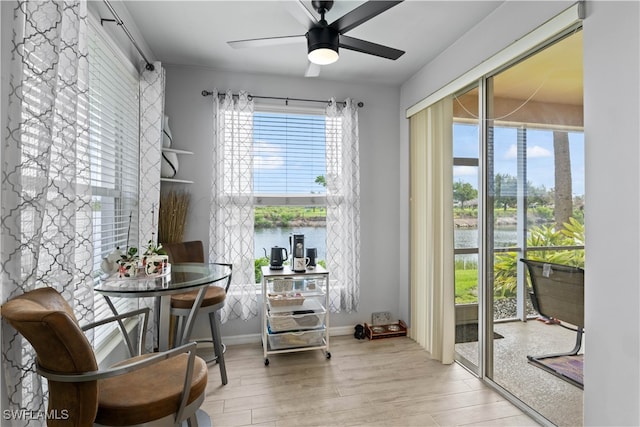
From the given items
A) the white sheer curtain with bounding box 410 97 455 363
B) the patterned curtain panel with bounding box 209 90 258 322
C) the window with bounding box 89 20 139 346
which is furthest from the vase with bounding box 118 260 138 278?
the white sheer curtain with bounding box 410 97 455 363

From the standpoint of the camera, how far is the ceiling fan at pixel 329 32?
1.68 meters

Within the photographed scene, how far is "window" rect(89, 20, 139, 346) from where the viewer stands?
1.95 meters

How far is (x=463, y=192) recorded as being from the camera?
8.83ft

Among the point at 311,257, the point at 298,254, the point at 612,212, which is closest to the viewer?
the point at 612,212

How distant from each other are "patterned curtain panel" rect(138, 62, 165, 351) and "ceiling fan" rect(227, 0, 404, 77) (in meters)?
0.96

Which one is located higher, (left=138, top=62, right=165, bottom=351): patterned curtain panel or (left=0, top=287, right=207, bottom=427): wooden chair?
(left=138, top=62, right=165, bottom=351): patterned curtain panel

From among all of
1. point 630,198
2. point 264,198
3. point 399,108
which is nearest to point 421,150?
point 399,108

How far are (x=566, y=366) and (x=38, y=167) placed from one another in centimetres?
272

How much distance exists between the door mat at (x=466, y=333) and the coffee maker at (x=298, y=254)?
1.39 meters

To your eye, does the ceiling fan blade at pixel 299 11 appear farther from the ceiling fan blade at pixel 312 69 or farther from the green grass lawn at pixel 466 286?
the green grass lawn at pixel 466 286

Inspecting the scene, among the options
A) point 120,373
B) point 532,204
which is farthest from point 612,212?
point 120,373

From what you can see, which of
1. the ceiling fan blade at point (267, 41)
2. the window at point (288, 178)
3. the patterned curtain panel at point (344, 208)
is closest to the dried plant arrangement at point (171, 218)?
the window at point (288, 178)

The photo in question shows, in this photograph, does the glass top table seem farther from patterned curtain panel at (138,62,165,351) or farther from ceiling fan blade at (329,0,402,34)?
ceiling fan blade at (329,0,402,34)

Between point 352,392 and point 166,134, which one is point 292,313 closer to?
point 352,392
